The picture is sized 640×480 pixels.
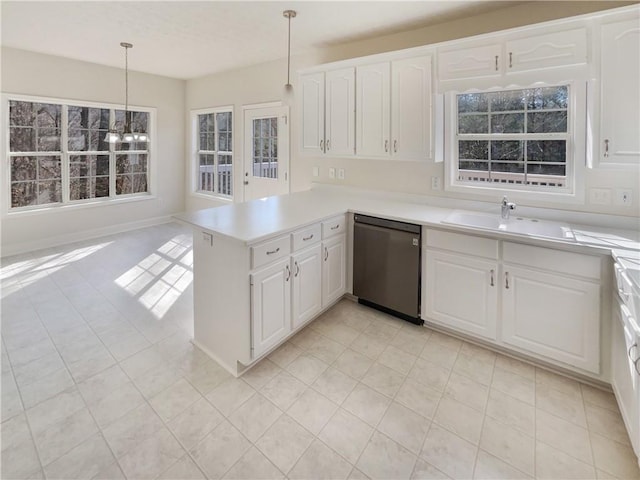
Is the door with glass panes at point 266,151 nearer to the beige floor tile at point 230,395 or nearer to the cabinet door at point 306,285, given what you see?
the cabinet door at point 306,285

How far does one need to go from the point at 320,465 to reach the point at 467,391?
1065mm

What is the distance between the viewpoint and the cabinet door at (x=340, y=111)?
3.34 meters

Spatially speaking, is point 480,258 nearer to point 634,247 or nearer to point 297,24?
point 634,247

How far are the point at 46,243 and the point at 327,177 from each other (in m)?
4.21

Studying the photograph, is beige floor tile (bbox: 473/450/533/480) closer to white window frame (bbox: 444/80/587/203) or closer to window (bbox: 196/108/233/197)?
white window frame (bbox: 444/80/587/203)

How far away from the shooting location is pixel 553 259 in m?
2.21

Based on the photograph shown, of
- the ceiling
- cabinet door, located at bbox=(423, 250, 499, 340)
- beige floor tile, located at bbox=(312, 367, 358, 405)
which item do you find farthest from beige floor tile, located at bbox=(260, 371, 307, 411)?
the ceiling

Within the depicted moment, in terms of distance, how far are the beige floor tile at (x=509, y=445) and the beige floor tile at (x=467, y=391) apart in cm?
15

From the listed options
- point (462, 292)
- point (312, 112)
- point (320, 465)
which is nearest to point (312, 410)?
point (320, 465)

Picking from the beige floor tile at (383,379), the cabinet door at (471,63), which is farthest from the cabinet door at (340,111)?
the beige floor tile at (383,379)

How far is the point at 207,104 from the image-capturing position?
5.86 m

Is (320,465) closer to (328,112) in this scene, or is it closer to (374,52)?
(328,112)

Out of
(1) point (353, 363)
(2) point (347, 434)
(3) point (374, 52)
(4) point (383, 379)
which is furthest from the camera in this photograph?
(3) point (374, 52)

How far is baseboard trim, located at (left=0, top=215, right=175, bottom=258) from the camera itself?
4676mm
